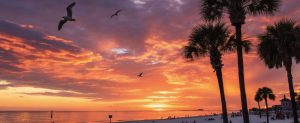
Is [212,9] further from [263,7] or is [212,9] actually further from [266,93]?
[266,93]

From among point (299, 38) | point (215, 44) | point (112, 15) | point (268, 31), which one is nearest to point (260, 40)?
point (268, 31)

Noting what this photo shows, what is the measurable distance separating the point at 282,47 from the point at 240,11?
436 inches

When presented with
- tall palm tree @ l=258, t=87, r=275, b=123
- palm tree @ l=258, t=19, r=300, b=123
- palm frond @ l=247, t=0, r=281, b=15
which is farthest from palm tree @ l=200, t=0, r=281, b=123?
tall palm tree @ l=258, t=87, r=275, b=123

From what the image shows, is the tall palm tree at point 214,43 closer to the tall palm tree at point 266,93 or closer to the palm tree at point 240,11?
the palm tree at point 240,11

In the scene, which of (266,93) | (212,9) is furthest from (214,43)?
(266,93)

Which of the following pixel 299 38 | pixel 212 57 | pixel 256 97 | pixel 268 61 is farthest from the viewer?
pixel 256 97

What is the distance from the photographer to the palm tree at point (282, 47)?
28.4 meters

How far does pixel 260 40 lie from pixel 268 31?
39.0 inches

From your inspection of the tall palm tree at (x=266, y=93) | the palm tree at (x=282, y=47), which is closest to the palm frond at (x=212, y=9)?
the palm tree at (x=282, y=47)

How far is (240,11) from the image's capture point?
765 inches

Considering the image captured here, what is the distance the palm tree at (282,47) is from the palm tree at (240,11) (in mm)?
9559

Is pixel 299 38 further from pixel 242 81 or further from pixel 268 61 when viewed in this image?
pixel 242 81

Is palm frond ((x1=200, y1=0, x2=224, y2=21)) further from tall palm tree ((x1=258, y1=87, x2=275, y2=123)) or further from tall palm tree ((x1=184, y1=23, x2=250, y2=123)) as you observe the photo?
tall palm tree ((x1=258, y1=87, x2=275, y2=123))

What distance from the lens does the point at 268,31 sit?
97.9ft
